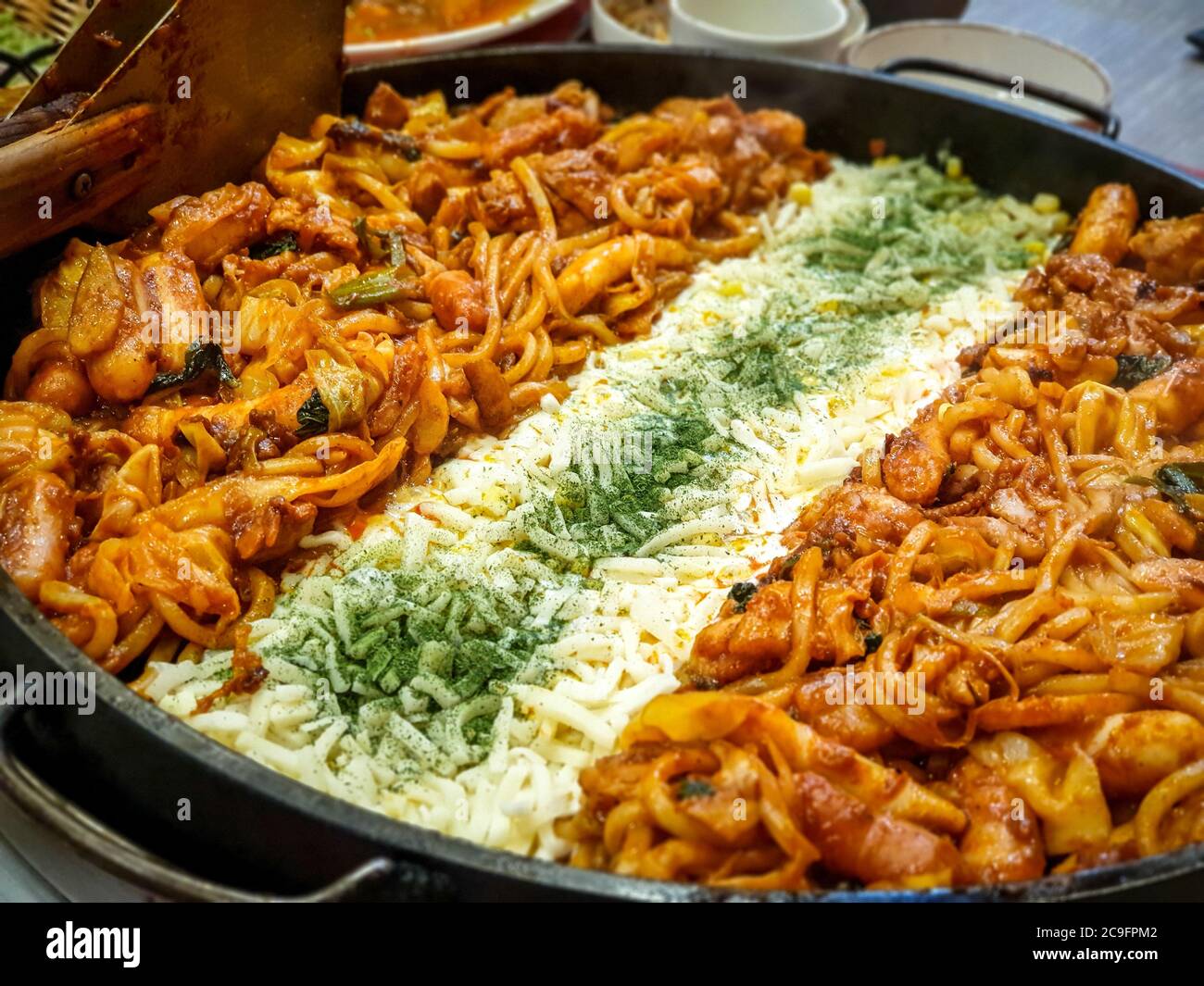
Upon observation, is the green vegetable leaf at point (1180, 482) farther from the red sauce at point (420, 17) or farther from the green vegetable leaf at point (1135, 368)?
the red sauce at point (420, 17)

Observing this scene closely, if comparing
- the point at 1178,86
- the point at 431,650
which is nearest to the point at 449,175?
the point at 431,650

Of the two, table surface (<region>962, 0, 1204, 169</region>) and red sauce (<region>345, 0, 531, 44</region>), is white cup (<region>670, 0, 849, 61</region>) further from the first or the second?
table surface (<region>962, 0, 1204, 169</region>)

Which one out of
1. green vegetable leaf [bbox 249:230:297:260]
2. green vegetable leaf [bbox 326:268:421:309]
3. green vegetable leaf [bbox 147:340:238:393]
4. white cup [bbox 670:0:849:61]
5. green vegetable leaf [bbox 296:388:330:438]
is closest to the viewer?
green vegetable leaf [bbox 296:388:330:438]

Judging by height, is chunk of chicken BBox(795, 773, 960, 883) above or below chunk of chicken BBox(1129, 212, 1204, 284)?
below

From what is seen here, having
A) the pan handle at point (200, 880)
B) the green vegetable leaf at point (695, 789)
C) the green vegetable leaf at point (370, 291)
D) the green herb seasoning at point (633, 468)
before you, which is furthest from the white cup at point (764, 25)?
the pan handle at point (200, 880)

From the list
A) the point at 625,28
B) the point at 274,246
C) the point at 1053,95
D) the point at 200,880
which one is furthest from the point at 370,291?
the point at 1053,95

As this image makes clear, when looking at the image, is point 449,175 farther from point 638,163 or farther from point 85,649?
point 85,649

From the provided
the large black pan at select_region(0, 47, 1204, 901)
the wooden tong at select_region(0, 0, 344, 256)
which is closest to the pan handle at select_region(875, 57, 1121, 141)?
the wooden tong at select_region(0, 0, 344, 256)
